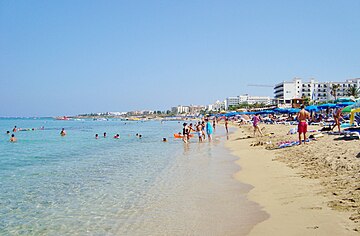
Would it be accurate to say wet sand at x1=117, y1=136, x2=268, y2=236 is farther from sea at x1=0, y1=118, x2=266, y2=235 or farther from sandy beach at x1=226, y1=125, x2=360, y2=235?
sandy beach at x1=226, y1=125, x2=360, y2=235

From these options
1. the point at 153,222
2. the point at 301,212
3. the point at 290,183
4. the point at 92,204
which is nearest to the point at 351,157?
the point at 290,183

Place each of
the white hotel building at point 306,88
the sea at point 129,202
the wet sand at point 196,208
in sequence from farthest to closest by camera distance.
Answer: the white hotel building at point 306,88 → the sea at point 129,202 → the wet sand at point 196,208

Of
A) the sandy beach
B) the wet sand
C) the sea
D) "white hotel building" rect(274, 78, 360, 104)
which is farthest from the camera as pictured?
"white hotel building" rect(274, 78, 360, 104)

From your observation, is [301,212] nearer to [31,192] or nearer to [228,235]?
[228,235]

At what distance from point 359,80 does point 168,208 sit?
422 feet

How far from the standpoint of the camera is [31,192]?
8.54m

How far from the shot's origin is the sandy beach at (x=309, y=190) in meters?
4.64

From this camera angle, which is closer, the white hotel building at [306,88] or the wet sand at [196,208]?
the wet sand at [196,208]

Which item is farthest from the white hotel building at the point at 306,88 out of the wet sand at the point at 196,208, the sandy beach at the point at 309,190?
the wet sand at the point at 196,208

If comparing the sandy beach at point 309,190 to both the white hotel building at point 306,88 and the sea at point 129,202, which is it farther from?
the white hotel building at point 306,88

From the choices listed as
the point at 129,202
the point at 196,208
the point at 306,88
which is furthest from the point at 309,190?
the point at 306,88

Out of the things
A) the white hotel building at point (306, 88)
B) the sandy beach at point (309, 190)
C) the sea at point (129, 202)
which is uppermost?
the white hotel building at point (306, 88)

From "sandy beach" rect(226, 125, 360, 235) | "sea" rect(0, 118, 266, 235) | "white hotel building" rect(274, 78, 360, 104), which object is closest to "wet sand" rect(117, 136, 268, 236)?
"sea" rect(0, 118, 266, 235)

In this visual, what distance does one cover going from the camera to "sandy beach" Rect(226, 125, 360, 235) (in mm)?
A: 4637
